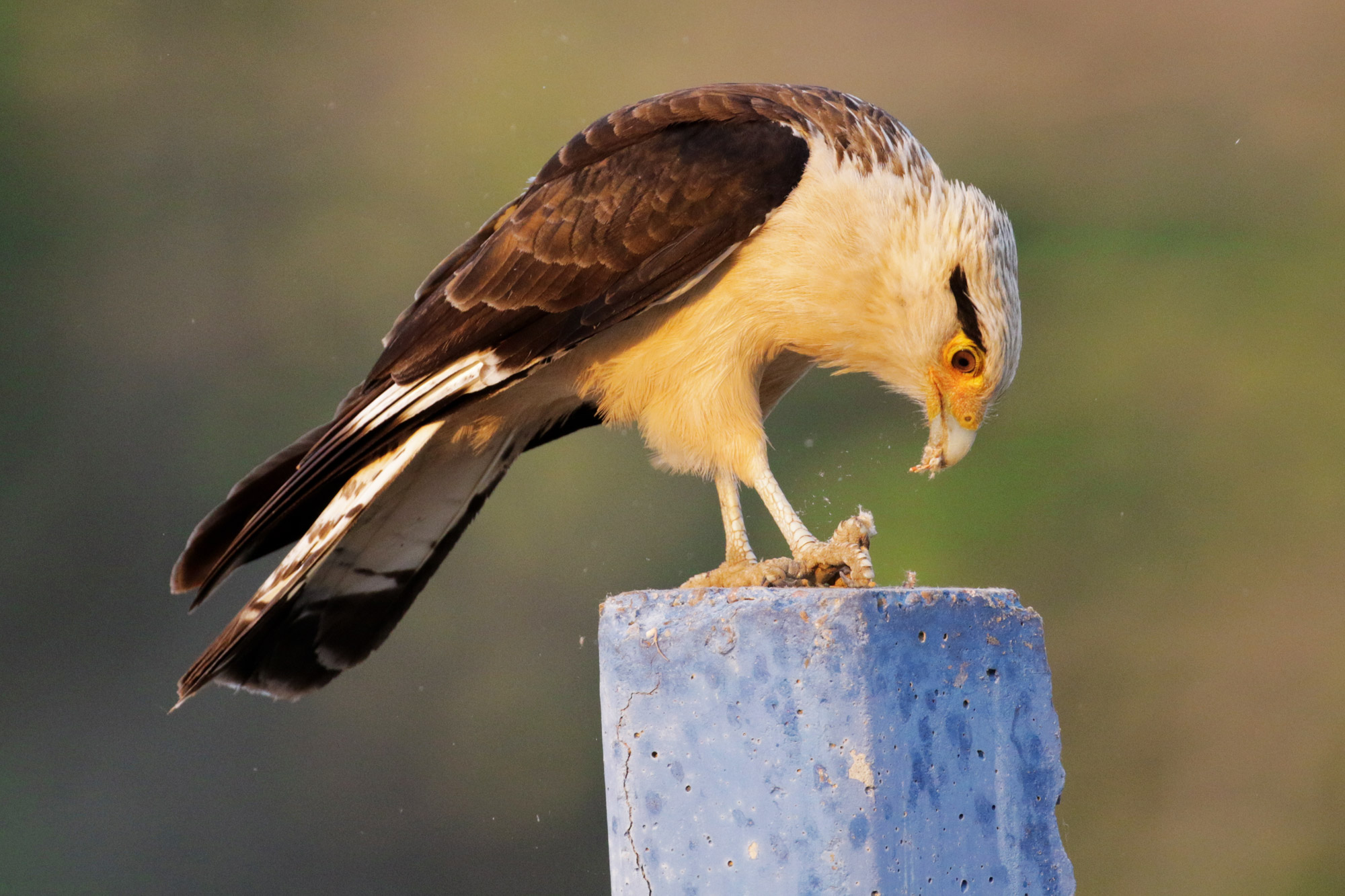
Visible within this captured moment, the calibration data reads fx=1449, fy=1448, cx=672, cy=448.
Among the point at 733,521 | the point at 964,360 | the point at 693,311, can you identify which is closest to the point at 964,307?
the point at 964,360

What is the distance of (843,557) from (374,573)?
1.17 metres

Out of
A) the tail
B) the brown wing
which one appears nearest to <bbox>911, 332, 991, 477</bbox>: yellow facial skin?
the brown wing

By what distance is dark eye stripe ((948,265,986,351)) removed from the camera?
276 centimetres

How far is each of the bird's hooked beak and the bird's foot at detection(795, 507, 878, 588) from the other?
0.33 meters

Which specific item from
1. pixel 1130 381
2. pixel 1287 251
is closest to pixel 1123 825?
pixel 1130 381

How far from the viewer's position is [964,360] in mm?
2828

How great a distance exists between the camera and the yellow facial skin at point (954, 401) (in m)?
2.82

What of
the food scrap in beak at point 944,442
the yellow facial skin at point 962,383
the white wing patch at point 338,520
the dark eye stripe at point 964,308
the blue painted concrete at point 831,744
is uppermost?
the dark eye stripe at point 964,308

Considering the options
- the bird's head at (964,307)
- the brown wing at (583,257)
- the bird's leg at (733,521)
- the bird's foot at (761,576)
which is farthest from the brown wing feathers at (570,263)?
the bird's foot at (761,576)

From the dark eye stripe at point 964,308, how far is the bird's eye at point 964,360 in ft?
0.08

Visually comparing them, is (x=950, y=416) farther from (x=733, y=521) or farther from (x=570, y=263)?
(x=570, y=263)

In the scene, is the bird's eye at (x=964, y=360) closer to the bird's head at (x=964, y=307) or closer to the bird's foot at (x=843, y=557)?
the bird's head at (x=964, y=307)

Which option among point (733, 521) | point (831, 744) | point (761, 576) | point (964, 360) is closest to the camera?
point (831, 744)

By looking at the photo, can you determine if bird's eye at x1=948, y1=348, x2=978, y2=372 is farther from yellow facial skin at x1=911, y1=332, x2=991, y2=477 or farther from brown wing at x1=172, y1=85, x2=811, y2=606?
brown wing at x1=172, y1=85, x2=811, y2=606
